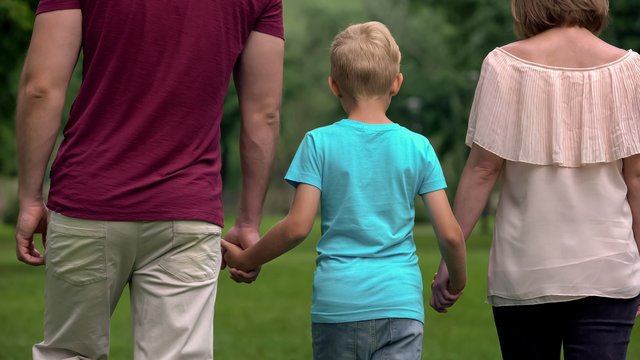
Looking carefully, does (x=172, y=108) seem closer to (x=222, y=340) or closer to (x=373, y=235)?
(x=373, y=235)

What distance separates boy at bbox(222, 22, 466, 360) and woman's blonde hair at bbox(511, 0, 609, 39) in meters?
0.54

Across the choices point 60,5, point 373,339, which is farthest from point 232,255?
point 60,5

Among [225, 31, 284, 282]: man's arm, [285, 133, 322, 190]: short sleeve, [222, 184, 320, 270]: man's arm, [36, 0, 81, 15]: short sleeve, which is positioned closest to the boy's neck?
[285, 133, 322, 190]: short sleeve

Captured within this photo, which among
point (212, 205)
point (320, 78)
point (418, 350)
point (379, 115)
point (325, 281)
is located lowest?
point (320, 78)

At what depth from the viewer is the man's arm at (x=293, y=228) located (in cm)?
345

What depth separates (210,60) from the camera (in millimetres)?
3391

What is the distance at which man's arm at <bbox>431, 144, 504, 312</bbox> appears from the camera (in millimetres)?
3809

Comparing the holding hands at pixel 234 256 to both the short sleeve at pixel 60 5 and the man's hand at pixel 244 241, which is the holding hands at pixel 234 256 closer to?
the man's hand at pixel 244 241

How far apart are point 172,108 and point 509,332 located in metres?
1.41

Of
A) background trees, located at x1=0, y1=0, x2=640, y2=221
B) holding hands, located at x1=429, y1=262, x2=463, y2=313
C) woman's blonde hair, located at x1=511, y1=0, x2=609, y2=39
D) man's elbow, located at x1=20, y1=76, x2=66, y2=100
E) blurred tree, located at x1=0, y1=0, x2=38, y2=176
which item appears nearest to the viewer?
man's elbow, located at x1=20, y1=76, x2=66, y2=100

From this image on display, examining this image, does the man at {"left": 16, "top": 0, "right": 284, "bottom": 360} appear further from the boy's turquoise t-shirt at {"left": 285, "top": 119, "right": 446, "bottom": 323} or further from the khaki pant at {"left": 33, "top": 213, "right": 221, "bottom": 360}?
the boy's turquoise t-shirt at {"left": 285, "top": 119, "right": 446, "bottom": 323}

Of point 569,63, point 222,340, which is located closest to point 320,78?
point 222,340

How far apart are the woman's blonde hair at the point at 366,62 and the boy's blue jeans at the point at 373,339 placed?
0.78 metres

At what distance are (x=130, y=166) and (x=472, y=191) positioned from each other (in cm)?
130
